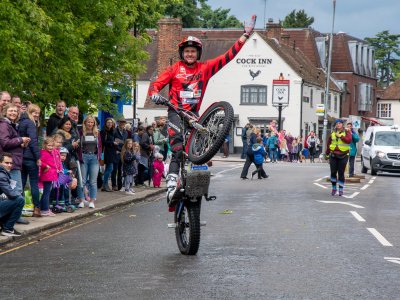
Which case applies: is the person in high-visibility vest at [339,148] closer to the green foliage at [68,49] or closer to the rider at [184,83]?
the green foliage at [68,49]

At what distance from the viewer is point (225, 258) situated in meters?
10.5

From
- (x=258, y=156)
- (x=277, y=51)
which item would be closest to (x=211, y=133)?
(x=258, y=156)

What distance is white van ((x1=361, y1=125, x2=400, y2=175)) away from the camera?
3497cm

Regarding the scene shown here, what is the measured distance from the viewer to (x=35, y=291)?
834 cm

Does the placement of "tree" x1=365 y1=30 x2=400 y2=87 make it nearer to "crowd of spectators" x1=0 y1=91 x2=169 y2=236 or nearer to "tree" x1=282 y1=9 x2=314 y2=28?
"tree" x1=282 y1=9 x2=314 y2=28

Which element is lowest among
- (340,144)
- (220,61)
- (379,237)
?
(379,237)

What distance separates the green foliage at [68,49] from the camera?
51.4 ft

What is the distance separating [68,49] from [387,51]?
108 meters

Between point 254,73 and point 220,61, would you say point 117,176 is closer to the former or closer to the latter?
point 220,61

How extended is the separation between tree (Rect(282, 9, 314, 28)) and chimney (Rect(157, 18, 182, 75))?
47385mm

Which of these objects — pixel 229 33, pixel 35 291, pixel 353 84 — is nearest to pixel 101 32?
pixel 35 291

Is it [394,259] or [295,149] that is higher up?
[394,259]

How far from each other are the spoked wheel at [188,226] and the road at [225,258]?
141mm

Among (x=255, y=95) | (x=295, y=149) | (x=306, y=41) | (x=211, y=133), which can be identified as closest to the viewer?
(x=211, y=133)
